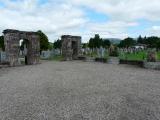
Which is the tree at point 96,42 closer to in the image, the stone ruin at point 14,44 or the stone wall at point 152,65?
the stone ruin at point 14,44

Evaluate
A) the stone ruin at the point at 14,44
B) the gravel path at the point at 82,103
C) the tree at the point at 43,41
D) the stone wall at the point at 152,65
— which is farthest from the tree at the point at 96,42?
the gravel path at the point at 82,103

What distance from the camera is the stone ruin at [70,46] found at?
101ft

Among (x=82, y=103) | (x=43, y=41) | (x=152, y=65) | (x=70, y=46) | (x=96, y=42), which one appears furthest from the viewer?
(x=96, y=42)

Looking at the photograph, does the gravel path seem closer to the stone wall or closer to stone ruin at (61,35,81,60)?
the stone wall

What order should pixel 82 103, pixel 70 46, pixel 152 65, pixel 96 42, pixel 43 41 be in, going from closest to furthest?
pixel 82 103, pixel 152 65, pixel 70 46, pixel 43 41, pixel 96 42

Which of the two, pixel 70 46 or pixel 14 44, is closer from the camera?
pixel 14 44

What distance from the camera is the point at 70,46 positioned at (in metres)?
31.0

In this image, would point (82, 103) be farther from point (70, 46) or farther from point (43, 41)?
point (43, 41)

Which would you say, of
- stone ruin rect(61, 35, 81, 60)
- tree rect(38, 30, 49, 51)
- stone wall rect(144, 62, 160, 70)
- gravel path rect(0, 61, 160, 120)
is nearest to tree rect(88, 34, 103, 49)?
tree rect(38, 30, 49, 51)

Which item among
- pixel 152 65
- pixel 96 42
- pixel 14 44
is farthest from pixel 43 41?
pixel 152 65

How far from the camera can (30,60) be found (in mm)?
25578

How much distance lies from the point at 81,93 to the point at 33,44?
1783 centimetres

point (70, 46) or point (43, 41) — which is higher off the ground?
point (43, 41)

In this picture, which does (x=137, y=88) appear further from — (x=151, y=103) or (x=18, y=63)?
(x=18, y=63)
